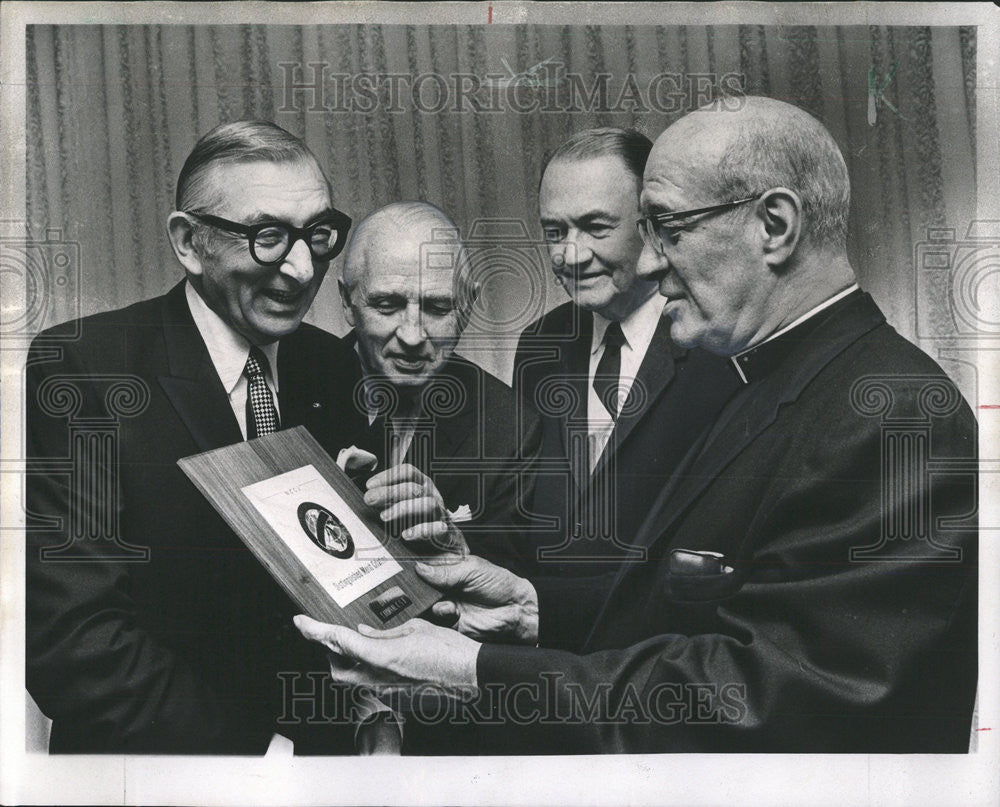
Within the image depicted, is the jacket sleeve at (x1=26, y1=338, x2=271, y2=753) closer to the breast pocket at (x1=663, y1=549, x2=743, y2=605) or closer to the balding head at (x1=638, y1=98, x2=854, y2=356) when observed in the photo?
the breast pocket at (x1=663, y1=549, x2=743, y2=605)

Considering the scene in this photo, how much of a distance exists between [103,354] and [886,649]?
3.03 metres

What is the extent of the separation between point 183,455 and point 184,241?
779 millimetres

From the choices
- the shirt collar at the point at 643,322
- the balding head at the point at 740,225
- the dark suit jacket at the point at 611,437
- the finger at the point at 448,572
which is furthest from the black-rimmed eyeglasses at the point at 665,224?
the finger at the point at 448,572

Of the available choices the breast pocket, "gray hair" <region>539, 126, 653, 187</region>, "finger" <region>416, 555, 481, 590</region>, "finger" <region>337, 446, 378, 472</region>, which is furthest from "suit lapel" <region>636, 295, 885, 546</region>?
"finger" <region>337, 446, 378, 472</region>

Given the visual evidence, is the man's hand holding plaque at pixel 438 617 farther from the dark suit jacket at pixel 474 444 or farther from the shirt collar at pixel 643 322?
the shirt collar at pixel 643 322

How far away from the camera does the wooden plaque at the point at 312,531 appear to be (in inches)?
147

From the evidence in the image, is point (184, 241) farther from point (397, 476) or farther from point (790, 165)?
point (790, 165)

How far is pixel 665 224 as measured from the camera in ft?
12.5

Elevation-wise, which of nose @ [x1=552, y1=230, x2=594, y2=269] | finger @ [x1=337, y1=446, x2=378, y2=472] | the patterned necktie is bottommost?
finger @ [x1=337, y1=446, x2=378, y2=472]

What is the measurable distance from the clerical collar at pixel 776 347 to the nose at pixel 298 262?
63.3 inches

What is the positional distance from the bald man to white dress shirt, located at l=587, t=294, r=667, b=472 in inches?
8.3

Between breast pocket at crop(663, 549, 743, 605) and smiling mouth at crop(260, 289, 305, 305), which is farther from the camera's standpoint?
smiling mouth at crop(260, 289, 305, 305)

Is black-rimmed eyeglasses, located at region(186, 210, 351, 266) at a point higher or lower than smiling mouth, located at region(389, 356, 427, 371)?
higher

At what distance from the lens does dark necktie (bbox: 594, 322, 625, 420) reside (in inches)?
152
